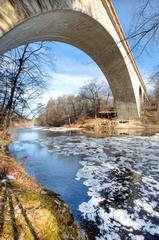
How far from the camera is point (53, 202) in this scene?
2.87 meters

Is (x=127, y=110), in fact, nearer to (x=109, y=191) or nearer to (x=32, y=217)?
(x=109, y=191)

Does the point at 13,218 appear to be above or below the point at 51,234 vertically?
above

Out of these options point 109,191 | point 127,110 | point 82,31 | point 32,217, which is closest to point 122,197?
point 109,191

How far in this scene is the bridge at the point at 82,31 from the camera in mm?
3043

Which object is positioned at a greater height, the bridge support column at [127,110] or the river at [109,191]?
the bridge support column at [127,110]

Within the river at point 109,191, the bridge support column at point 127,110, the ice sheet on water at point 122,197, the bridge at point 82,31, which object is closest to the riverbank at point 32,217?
the river at point 109,191

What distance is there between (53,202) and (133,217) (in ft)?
3.90

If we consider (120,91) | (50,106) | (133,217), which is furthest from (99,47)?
(50,106)

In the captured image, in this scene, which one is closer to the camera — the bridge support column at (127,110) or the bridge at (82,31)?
the bridge at (82,31)

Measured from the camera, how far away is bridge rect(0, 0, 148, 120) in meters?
3.04

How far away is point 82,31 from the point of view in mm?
8961

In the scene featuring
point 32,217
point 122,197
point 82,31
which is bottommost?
point 122,197

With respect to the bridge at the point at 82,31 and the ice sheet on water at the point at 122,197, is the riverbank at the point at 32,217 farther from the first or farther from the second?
the bridge at the point at 82,31

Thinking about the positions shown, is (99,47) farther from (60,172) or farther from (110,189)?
(110,189)
